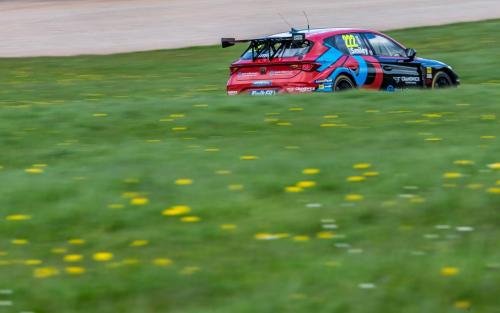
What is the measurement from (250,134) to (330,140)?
35.5 inches

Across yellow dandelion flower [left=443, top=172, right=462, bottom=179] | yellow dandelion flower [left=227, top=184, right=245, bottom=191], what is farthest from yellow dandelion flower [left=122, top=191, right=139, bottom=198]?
yellow dandelion flower [left=443, top=172, right=462, bottom=179]

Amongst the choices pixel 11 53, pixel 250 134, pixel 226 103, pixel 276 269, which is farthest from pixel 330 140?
pixel 11 53

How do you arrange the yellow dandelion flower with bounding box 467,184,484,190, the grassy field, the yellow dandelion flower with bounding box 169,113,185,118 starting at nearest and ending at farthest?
the grassy field
the yellow dandelion flower with bounding box 467,184,484,190
the yellow dandelion flower with bounding box 169,113,185,118

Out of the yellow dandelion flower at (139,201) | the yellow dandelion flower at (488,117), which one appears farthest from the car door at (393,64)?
the yellow dandelion flower at (139,201)

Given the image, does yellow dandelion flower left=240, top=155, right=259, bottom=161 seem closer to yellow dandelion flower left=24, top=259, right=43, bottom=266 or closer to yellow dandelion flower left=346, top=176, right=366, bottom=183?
yellow dandelion flower left=346, top=176, right=366, bottom=183

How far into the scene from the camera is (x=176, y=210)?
763 cm

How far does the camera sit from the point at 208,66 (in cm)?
2716

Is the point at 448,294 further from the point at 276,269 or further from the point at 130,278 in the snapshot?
the point at 130,278

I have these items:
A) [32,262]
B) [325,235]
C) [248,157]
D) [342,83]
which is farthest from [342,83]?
[32,262]

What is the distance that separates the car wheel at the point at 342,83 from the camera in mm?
16391

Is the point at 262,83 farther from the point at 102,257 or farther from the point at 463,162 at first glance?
the point at 102,257

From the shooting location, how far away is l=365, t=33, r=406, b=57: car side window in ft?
57.5

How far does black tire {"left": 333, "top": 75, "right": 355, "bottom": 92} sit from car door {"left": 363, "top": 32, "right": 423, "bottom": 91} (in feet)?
2.55

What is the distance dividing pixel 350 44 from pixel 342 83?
81 cm
